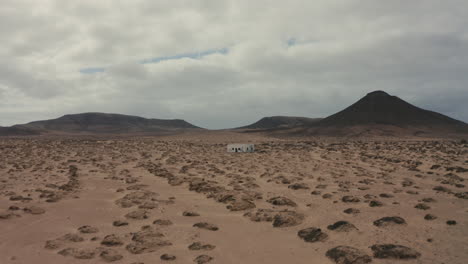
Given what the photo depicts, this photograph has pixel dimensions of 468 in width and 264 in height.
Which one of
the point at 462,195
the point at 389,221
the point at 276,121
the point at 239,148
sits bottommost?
the point at 389,221

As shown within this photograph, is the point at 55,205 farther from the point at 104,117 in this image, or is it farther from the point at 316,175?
the point at 104,117

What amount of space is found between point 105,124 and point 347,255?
168181 mm

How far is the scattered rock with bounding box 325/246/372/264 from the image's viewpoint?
258 inches

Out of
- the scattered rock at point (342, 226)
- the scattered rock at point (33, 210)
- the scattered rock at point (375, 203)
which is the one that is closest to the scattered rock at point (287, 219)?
the scattered rock at point (342, 226)

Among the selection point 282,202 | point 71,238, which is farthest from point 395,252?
point 71,238

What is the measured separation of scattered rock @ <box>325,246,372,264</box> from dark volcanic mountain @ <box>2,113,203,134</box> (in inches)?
5192

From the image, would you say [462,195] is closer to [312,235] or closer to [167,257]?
[312,235]

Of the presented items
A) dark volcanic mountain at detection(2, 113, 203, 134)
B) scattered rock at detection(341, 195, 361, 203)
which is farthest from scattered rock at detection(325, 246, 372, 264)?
dark volcanic mountain at detection(2, 113, 203, 134)

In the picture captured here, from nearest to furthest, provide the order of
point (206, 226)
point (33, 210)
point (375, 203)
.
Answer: point (206, 226) → point (375, 203) → point (33, 210)

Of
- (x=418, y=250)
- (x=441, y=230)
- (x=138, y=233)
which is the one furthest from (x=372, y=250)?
(x=138, y=233)

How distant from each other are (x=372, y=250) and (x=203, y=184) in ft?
29.6

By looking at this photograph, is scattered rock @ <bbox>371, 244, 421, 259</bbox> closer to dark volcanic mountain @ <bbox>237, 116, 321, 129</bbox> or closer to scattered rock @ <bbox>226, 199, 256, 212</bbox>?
scattered rock @ <bbox>226, 199, 256, 212</bbox>

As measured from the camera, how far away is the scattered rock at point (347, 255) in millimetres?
6554

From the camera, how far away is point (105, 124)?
Result: 161625mm
